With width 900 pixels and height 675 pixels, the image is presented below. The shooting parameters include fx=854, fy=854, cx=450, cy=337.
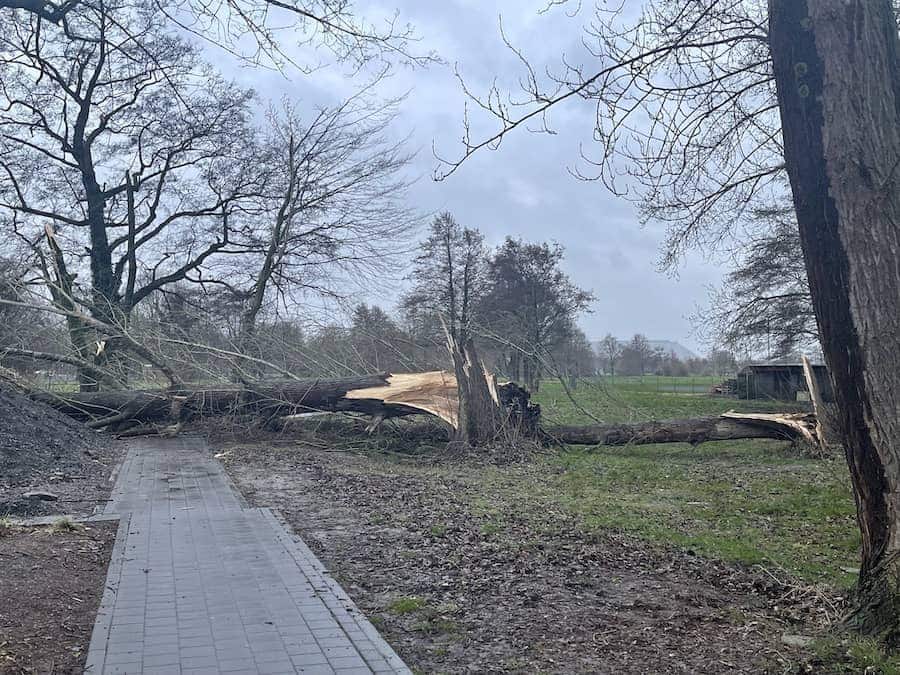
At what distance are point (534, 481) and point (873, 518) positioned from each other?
7.43 meters

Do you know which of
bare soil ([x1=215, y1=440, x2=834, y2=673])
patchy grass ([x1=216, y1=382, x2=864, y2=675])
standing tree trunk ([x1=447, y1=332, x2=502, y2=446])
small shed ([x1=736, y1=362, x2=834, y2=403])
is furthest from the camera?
small shed ([x1=736, y1=362, x2=834, y2=403])

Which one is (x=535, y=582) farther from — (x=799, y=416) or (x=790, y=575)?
(x=799, y=416)

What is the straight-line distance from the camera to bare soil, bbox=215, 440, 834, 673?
434 centimetres

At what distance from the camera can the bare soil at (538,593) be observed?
4.34 m

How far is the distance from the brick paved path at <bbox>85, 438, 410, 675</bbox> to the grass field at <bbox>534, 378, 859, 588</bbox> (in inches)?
120

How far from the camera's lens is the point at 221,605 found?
5.22 metres

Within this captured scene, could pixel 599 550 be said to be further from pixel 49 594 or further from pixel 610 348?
pixel 610 348

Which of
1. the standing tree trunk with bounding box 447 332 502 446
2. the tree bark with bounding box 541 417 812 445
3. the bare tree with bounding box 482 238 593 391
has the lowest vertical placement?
the tree bark with bounding box 541 417 812 445

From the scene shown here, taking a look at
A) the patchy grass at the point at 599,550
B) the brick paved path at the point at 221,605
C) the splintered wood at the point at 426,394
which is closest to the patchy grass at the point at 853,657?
the patchy grass at the point at 599,550

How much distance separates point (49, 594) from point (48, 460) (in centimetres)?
655

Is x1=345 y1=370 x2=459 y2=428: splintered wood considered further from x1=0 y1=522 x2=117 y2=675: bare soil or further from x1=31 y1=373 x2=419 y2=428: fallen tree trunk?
x1=0 y1=522 x2=117 y2=675: bare soil

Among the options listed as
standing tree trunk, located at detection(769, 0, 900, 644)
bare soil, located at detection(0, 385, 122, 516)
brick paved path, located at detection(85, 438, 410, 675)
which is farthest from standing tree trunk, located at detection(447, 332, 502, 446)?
standing tree trunk, located at detection(769, 0, 900, 644)

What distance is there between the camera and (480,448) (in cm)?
1420

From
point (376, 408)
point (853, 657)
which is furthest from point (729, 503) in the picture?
point (376, 408)
